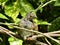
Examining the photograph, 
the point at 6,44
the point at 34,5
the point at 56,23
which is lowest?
the point at 6,44

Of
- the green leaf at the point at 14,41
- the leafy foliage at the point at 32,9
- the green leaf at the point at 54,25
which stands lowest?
the green leaf at the point at 14,41

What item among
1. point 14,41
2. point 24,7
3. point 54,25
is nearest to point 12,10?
point 24,7

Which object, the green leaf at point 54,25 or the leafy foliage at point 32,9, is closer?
the leafy foliage at point 32,9

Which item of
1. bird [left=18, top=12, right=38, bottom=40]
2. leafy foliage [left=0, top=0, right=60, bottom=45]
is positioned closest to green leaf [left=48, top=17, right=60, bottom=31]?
leafy foliage [left=0, top=0, right=60, bottom=45]

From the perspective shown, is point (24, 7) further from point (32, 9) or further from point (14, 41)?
point (14, 41)

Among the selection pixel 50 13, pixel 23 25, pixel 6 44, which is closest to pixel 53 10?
pixel 50 13

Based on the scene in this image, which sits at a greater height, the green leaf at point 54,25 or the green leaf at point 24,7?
the green leaf at point 24,7

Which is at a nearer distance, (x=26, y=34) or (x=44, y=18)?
(x=26, y=34)

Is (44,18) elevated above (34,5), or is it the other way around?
(34,5)

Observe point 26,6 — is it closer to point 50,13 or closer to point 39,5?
point 39,5

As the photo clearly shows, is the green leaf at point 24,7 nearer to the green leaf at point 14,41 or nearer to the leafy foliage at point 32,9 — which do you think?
the leafy foliage at point 32,9

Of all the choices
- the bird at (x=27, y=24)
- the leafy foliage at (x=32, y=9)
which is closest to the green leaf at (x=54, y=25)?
the leafy foliage at (x=32, y=9)

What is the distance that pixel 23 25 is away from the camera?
1360mm

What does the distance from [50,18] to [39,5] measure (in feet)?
0.48
